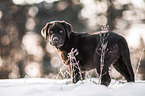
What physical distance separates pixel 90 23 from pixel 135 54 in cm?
311

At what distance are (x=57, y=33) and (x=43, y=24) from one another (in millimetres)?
8783

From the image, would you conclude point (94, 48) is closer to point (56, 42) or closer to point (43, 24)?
point (56, 42)

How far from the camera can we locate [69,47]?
4047 millimetres

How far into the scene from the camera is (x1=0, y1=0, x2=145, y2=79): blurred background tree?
31.0 feet

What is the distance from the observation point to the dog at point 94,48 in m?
3.60

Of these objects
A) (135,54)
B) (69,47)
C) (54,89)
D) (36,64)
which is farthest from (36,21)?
(54,89)

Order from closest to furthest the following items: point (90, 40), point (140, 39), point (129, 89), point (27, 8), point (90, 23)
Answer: point (129, 89) < point (90, 40) < point (140, 39) < point (90, 23) < point (27, 8)

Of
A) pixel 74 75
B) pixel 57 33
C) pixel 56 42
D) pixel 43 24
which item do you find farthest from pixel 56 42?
pixel 43 24

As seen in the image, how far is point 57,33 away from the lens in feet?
13.1

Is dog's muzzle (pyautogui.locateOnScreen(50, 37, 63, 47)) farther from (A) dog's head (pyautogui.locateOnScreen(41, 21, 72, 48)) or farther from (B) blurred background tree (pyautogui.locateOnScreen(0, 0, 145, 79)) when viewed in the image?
(B) blurred background tree (pyautogui.locateOnScreen(0, 0, 145, 79))

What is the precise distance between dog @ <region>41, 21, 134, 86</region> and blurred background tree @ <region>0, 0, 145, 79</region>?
5.55 metres

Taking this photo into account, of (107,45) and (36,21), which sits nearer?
(107,45)

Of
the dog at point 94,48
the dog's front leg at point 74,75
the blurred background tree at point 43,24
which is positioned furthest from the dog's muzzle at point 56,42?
the blurred background tree at point 43,24

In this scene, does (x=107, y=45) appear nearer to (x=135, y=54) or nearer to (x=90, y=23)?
(x=90, y=23)
